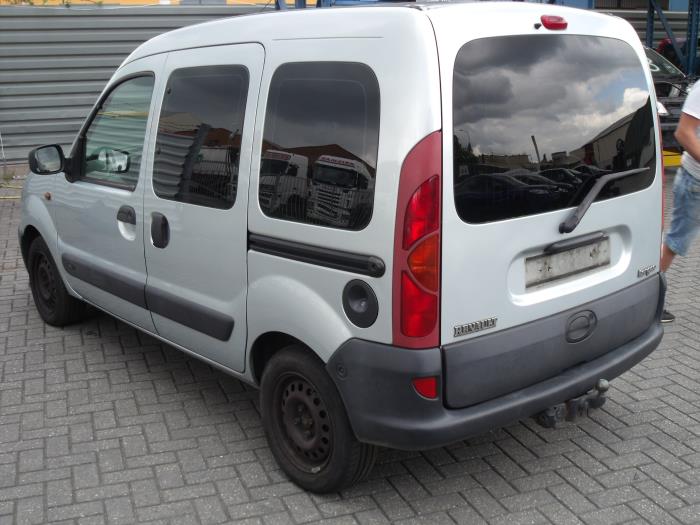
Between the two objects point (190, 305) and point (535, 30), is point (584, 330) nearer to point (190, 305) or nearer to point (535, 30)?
point (535, 30)

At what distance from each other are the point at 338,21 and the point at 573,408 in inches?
71.4

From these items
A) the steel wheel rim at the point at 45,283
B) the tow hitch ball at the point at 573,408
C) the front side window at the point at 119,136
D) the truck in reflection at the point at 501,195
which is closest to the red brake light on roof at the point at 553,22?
the truck in reflection at the point at 501,195

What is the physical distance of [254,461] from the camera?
367cm

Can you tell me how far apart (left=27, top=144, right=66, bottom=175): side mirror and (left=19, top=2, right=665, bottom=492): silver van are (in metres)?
1.15

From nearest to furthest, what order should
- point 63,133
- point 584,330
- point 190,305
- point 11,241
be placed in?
point 584,330 < point 190,305 < point 11,241 < point 63,133

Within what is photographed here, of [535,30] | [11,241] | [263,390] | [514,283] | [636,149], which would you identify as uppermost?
[535,30]

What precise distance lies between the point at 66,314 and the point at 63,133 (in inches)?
276

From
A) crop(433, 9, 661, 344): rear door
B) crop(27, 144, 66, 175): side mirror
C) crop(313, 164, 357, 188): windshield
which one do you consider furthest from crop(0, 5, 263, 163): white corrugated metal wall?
crop(433, 9, 661, 344): rear door

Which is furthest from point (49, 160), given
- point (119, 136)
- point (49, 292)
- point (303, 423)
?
point (303, 423)

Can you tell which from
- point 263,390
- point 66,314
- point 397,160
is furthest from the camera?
point 66,314

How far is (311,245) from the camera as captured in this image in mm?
3088

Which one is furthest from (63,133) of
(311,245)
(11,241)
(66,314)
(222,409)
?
(311,245)

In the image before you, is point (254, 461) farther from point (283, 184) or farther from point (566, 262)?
point (566, 262)

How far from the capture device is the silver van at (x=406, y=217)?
2803 millimetres
